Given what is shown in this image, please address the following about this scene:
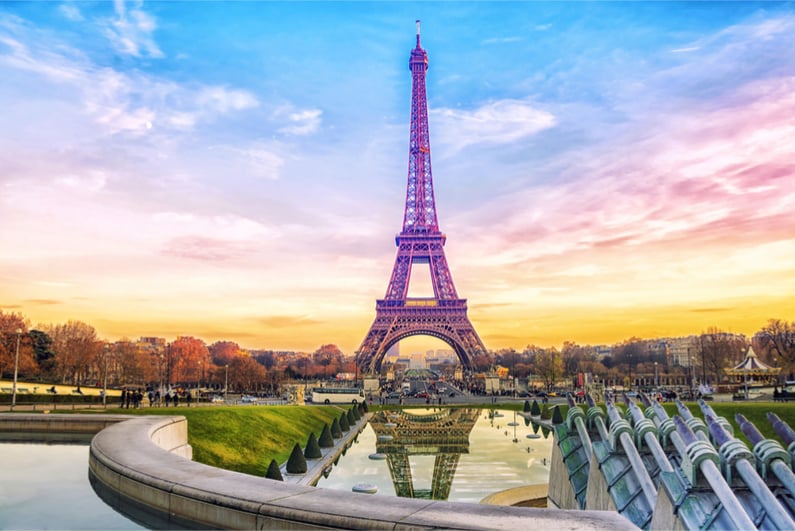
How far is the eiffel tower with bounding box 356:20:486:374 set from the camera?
92688mm

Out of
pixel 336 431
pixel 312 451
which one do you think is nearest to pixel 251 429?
pixel 312 451

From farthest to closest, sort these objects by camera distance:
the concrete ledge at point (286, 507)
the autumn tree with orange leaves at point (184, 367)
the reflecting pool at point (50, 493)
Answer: the autumn tree with orange leaves at point (184, 367) → the reflecting pool at point (50, 493) → the concrete ledge at point (286, 507)

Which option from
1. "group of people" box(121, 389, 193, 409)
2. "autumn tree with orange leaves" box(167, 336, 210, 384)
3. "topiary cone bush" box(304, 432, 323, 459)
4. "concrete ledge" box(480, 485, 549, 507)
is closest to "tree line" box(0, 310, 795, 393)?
"autumn tree with orange leaves" box(167, 336, 210, 384)

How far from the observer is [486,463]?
2892 centimetres

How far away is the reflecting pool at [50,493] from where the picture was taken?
23.4 ft

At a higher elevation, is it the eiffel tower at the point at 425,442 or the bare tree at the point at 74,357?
the bare tree at the point at 74,357

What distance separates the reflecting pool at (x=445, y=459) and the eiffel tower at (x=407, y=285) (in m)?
44.8

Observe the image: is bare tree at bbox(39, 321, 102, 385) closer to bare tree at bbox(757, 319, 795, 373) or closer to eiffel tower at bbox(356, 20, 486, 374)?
eiffel tower at bbox(356, 20, 486, 374)

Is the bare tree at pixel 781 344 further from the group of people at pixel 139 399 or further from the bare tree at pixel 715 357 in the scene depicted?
the group of people at pixel 139 399

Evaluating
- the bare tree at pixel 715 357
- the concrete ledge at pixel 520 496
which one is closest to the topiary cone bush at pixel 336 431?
the concrete ledge at pixel 520 496

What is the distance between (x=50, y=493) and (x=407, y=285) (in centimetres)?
8743

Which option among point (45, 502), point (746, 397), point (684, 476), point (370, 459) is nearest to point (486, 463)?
point (370, 459)

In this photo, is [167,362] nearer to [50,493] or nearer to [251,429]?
[251,429]

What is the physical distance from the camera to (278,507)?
5594mm
